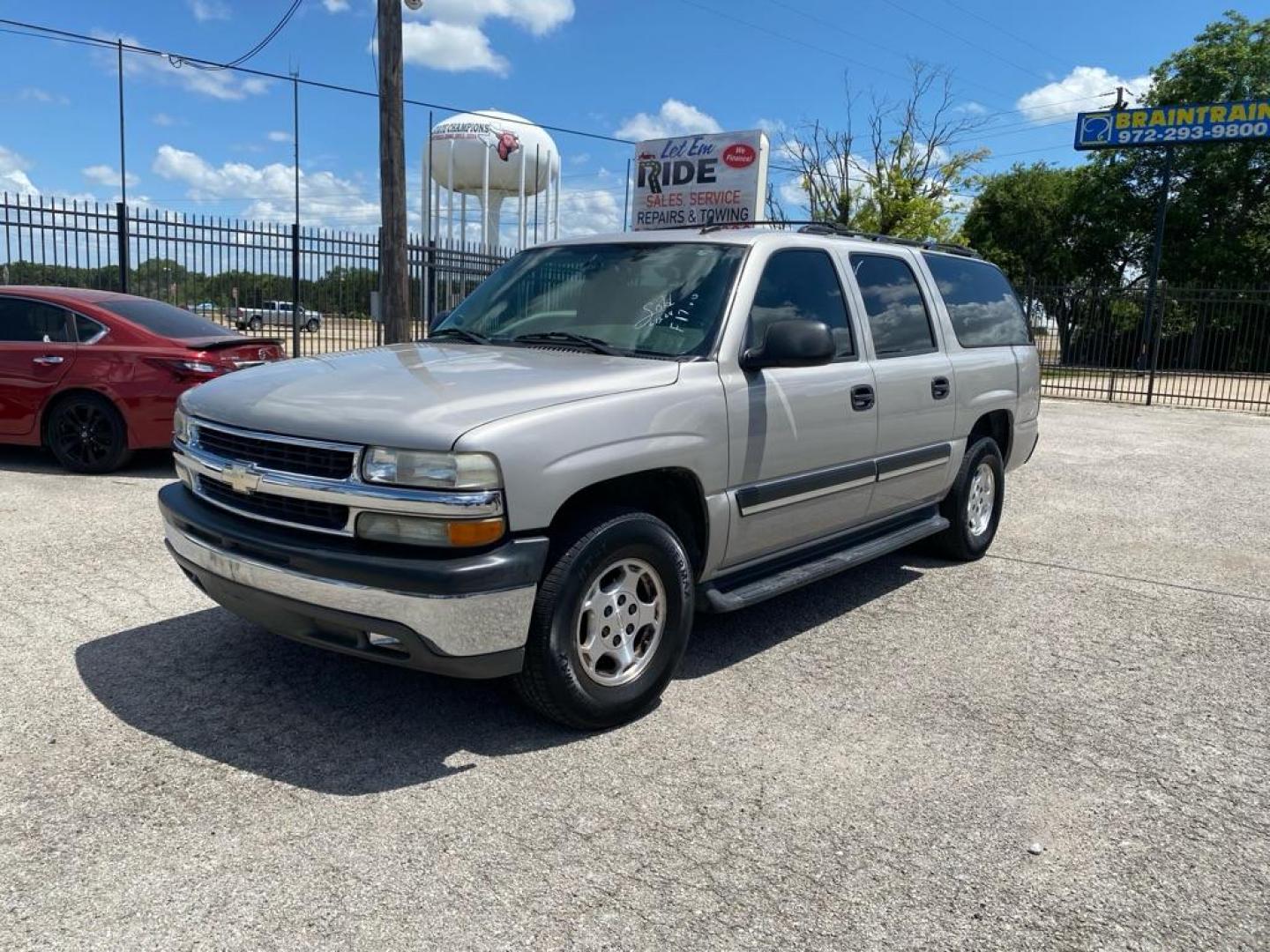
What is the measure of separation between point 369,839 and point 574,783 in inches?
27.0

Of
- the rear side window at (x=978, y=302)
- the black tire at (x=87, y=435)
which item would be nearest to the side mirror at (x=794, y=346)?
the rear side window at (x=978, y=302)

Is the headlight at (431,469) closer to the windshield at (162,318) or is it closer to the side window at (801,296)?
the side window at (801,296)

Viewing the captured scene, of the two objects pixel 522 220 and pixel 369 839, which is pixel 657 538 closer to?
pixel 369 839

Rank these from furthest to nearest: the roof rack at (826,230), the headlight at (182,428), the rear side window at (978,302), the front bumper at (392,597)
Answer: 1. the rear side window at (978,302)
2. the roof rack at (826,230)
3. the headlight at (182,428)
4. the front bumper at (392,597)

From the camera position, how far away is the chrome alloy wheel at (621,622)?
11.5 feet

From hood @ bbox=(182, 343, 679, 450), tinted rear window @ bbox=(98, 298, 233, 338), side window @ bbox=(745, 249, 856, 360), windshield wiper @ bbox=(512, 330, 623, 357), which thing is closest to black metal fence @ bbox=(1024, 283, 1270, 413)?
tinted rear window @ bbox=(98, 298, 233, 338)

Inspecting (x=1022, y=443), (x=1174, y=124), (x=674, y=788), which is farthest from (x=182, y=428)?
(x=1174, y=124)

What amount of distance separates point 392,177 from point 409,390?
875 centimetres

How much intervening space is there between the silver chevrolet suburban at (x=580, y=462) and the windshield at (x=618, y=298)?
0.01 m

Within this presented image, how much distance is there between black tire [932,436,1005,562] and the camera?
599 cm

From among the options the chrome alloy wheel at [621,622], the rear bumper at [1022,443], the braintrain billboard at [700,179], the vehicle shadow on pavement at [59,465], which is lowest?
the vehicle shadow on pavement at [59,465]

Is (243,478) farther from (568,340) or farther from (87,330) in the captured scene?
(87,330)

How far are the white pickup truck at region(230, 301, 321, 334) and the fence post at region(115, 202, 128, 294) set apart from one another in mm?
1541

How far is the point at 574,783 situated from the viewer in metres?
3.24
